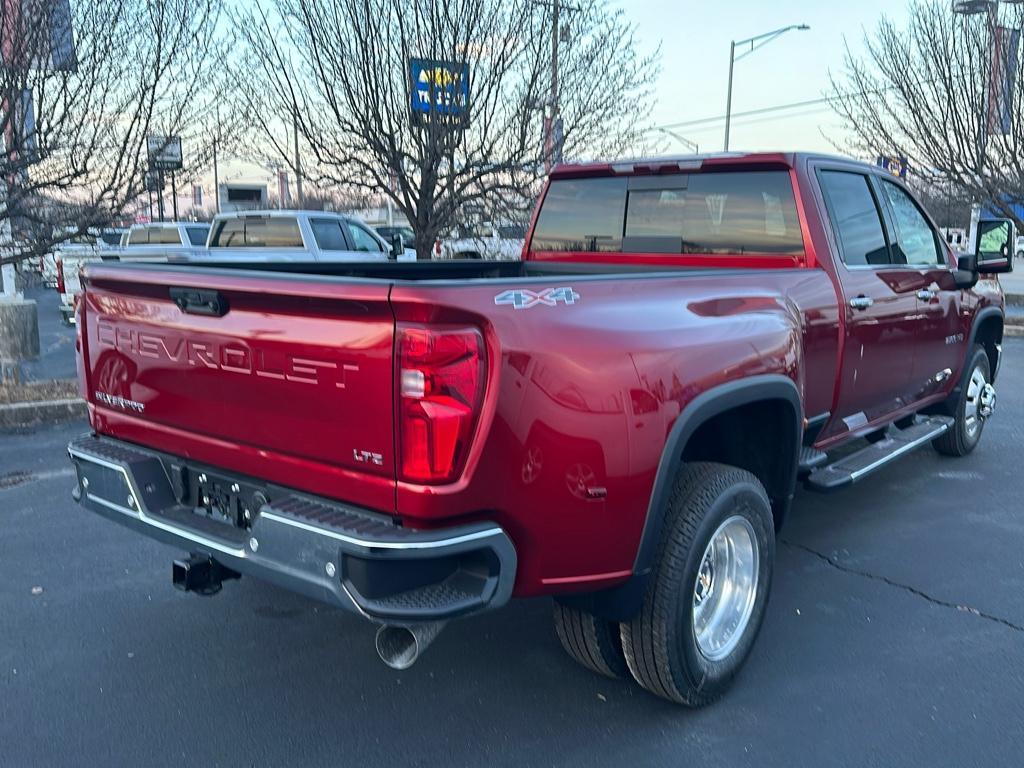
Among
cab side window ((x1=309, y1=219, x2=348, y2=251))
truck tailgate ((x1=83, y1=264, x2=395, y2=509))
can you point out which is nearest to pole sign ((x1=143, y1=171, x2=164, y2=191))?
truck tailgate ((x1=83, y1=264, x2=395, y2=509))

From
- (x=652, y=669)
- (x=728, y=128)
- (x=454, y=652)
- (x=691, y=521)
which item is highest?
(x=728, y=128)

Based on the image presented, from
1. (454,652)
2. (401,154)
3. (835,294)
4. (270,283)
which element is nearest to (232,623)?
(454,652)

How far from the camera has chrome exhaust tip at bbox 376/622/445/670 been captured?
2531 millimetres

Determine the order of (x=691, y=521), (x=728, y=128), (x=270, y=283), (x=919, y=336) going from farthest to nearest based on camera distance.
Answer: (x=728, y=128)
(x=919, y=336)
(x=691, y=521)
(x=270, y=283)

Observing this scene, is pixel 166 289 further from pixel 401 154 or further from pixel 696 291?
pixel 401 154

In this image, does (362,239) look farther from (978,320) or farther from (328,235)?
(978,320)

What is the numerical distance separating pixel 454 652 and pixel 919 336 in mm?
3142

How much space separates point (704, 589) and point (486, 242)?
12.0 metres

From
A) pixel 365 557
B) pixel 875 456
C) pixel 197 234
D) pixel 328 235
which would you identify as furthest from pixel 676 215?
pixel 197 234

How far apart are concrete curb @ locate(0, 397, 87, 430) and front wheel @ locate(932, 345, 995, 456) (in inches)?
267

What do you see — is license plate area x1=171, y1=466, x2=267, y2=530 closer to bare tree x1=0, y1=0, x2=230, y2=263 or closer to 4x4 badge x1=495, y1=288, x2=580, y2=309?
4x4 badge x1=495, y1=288, x2=580, y2=309

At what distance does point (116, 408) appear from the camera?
323 centimetres

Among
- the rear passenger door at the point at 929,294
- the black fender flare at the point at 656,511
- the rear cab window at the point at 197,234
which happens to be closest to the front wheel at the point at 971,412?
the rear passenger door at the point at 929,294

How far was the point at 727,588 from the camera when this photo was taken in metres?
3.29
